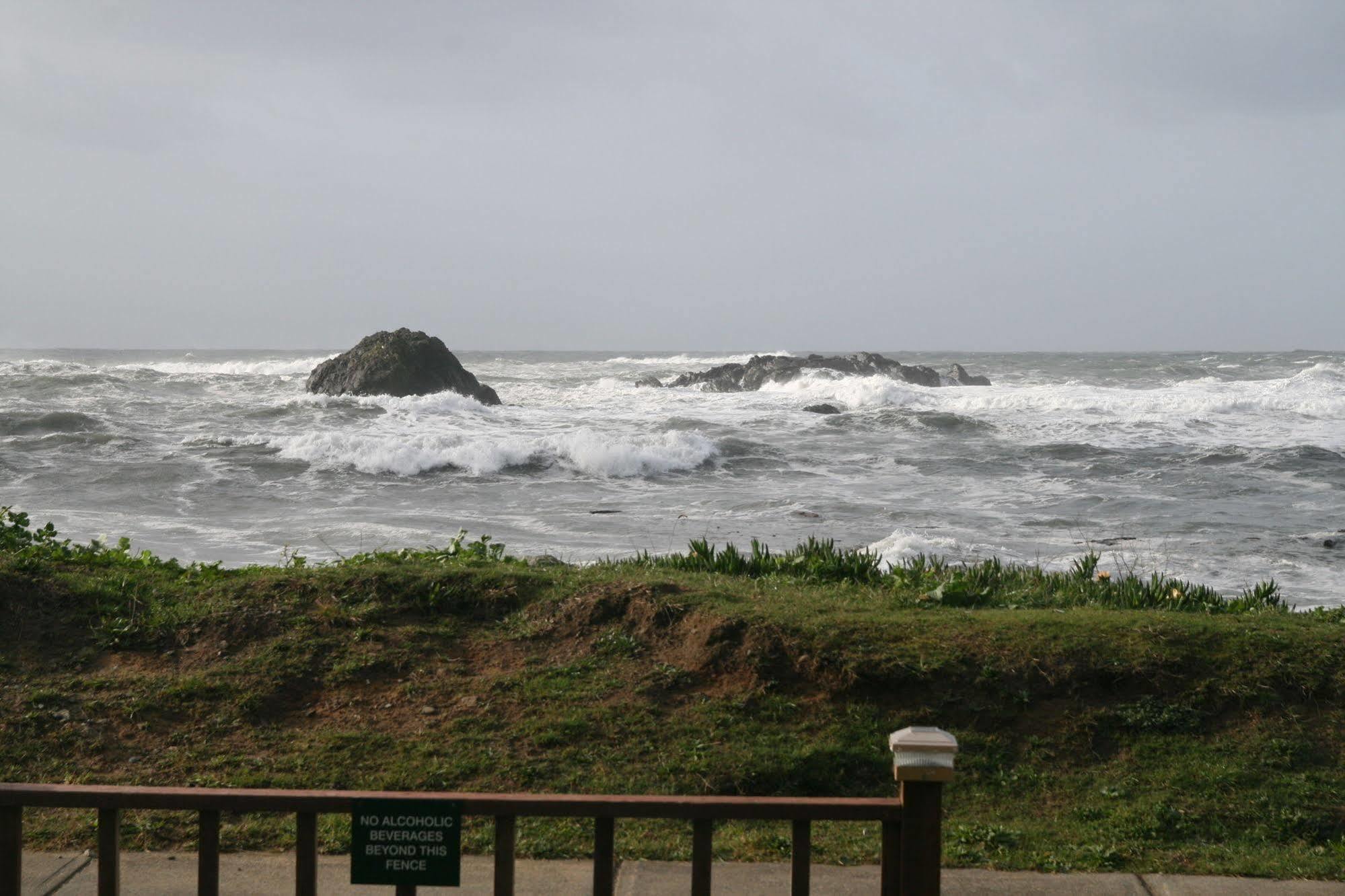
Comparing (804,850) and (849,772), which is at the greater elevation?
(804,850)

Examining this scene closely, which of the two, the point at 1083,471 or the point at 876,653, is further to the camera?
the point at 1083,471

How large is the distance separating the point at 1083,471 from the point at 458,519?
1296cm

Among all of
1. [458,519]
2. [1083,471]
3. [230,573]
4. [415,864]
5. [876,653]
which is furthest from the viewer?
[1083,471]

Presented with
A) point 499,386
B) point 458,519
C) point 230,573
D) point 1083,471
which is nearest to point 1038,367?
point 499,386

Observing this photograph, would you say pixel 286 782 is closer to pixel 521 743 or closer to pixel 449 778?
pixel 449 778

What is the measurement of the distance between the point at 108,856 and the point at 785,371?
1743 inches

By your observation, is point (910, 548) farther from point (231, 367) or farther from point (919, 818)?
point (231, 367)

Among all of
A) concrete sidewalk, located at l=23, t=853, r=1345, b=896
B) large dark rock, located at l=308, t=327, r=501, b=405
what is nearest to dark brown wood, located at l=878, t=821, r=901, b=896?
concrete sidewalk, located at l=23, t=853, r=1345, b=896

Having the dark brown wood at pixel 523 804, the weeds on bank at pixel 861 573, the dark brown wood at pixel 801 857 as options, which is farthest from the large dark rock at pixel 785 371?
the dark brown wood at pixel 523 804

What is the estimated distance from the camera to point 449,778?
16.6ft

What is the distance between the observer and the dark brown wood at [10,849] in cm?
326

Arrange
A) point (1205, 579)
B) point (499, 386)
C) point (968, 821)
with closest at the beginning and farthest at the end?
1. point (968, 821)
2. point (1205, 579)
3. point (499, 386)

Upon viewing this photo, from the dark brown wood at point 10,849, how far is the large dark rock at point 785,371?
4259 cm

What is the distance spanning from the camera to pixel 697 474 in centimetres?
2153
